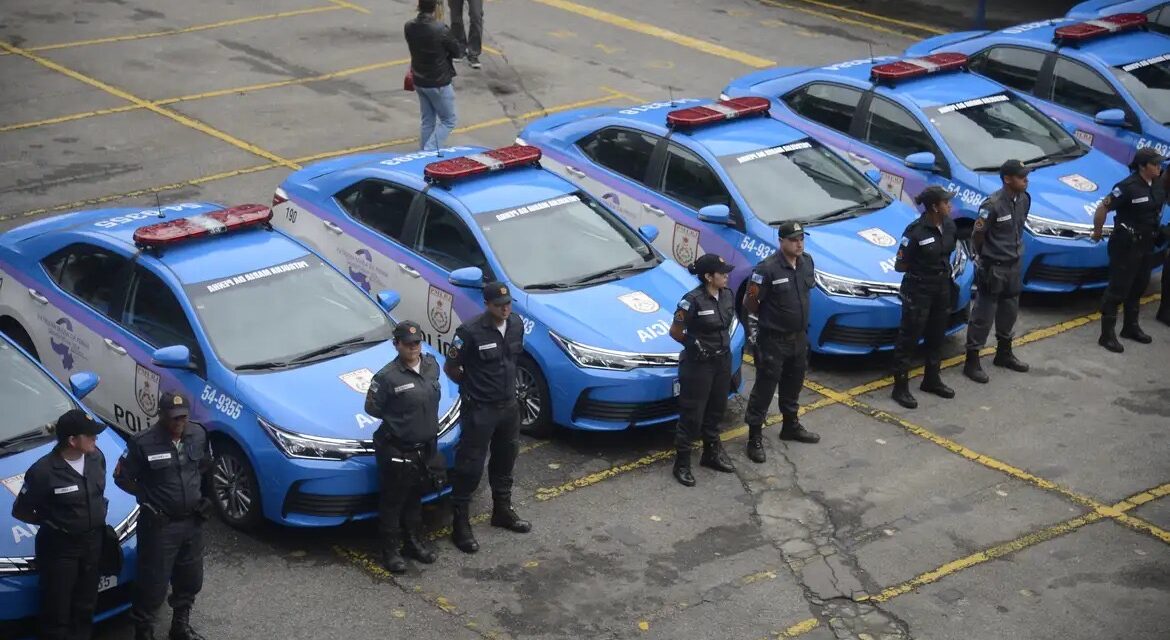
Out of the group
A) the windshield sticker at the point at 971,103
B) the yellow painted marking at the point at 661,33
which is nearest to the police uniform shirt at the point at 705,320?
the windshield sticker at the point at 971,103

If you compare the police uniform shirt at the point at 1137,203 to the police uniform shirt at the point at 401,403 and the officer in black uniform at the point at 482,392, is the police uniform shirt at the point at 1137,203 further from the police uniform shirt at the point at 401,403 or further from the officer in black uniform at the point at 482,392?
→ the police uniform shirt at the point at 401,403

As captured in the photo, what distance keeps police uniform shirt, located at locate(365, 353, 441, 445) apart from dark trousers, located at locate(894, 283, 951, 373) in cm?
401

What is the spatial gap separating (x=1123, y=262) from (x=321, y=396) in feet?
21.8

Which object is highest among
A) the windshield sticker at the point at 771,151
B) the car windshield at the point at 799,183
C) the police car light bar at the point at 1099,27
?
the police car light bar at the point at 1099,27

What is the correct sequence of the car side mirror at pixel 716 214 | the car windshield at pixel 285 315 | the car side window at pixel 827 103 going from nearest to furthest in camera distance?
the car windshield at pixel 285 315 < the car side mirror at pixel 716 214 < the car side window at pixel 827 103

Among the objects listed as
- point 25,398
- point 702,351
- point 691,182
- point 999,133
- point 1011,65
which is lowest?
point 25,398

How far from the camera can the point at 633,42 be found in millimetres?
21188

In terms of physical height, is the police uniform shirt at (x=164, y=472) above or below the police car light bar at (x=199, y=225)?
below

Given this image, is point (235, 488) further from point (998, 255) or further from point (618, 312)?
point (998, 255)

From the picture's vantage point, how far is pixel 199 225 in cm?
984

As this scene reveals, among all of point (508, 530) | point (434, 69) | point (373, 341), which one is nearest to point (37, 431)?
point (373, 341)

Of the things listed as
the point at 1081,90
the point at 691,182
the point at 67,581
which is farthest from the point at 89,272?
the point at 1081,90

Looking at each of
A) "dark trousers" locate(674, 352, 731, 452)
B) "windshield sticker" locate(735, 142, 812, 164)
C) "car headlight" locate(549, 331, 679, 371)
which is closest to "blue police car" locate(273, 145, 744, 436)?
"car headlight" locate(549, 331, 679, 371)

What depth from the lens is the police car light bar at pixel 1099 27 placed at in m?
15.0
